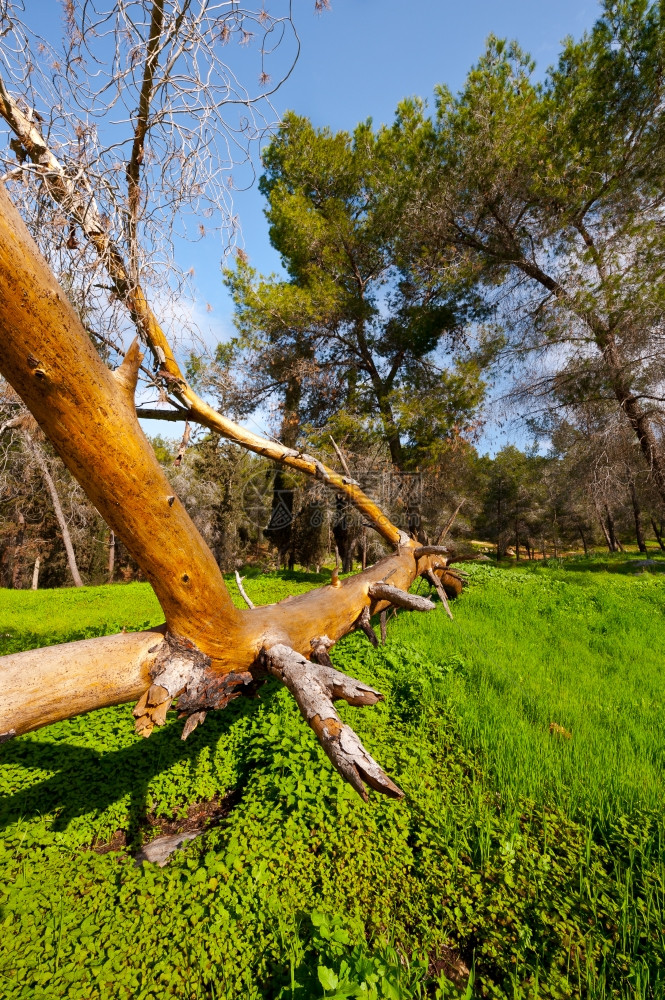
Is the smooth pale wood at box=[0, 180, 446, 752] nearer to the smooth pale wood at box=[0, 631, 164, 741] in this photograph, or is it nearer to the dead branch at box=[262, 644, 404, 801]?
the smooth pale wood at box=[0, 631, 164, 741]

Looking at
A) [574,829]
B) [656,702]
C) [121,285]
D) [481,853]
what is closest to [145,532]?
[121,285]

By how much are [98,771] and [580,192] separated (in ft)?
45.2

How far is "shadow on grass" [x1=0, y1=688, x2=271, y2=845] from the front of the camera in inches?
113

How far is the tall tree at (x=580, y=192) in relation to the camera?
8.84m

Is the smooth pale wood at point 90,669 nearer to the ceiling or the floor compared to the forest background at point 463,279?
nearer to the floor

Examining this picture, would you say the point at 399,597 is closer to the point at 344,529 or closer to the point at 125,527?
the point at 125,527

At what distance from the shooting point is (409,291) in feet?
36.9

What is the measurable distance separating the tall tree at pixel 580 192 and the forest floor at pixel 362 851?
314 inches

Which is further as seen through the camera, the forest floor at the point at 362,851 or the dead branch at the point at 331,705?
the forest floor at the point at 362,851

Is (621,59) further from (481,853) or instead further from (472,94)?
(481,853)

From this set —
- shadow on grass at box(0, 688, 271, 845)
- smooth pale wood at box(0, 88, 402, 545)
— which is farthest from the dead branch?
smooth pale wood at box(0, 88, 402, 545)

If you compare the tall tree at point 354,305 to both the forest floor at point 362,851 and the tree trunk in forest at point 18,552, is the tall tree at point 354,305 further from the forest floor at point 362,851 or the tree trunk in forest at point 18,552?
the tree trunk in forest at point 18,552

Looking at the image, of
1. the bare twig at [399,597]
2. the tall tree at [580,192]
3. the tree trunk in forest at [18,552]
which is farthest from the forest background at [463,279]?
the tree trunk in forest at [18,552]

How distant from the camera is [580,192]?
9.44m
